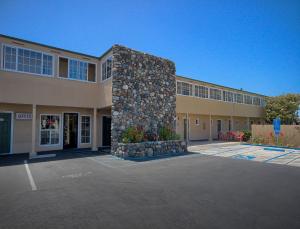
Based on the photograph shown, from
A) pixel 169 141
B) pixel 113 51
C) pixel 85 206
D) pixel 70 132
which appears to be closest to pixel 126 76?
pixel 113 51

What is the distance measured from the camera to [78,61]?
526 inches

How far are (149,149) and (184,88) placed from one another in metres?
10.3

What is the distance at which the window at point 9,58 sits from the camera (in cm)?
1088

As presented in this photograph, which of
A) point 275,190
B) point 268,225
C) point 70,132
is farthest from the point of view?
point 70,132

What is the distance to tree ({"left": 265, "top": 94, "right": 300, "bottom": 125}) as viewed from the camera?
27984 mm

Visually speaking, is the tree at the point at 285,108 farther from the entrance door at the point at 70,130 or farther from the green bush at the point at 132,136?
the entrance door at the point at 70,130

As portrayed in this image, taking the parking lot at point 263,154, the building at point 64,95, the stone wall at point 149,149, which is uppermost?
the building at point 64,95

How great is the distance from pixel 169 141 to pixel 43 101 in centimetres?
830

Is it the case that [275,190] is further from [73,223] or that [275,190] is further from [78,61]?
[78,61]

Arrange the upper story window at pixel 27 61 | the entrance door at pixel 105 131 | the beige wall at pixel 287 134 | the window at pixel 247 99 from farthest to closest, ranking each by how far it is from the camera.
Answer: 1. the window at pixel 247 99
2. the beige wall at pixel 287 134
3. the entrance door at pixel 105 131
4. the upper story window at pixel 27 61

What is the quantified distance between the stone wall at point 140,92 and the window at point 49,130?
193 inches

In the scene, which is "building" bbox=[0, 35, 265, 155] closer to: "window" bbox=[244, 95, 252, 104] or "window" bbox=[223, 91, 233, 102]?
"window" bbox=[223, 91, 233, 102]

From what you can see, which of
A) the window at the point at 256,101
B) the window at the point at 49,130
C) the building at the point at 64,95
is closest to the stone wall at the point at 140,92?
the building at the point at 64,95

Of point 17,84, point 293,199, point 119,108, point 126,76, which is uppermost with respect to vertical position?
point 126,76
